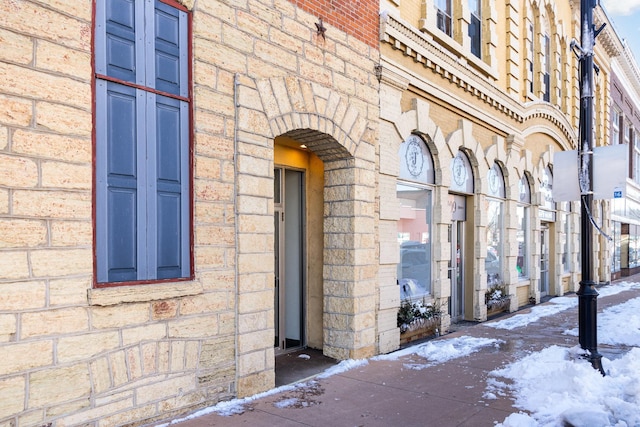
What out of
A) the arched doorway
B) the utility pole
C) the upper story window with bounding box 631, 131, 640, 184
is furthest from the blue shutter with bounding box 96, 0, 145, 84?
the upper story window with bounding box 631, 131, 640, 184

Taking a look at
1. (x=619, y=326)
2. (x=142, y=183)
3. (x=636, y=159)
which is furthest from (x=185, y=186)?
(x=636, y=159)

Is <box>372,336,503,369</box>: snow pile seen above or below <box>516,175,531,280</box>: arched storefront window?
below

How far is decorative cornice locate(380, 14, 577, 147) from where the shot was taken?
8133mm

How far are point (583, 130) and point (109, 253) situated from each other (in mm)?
6046

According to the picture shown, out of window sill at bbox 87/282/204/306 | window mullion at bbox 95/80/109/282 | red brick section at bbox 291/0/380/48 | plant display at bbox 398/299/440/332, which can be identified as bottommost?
plant display at bbox 398/299/440/332

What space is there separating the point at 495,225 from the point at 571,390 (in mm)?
7030

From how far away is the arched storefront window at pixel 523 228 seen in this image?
44.9 ft

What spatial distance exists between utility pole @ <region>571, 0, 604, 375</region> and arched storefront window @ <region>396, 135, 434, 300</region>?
2.90m

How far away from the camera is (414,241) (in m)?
9.34

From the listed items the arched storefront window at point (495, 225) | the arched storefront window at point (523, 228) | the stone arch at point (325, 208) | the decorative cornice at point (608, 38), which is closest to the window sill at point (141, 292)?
the stone arch at point (325, 208)

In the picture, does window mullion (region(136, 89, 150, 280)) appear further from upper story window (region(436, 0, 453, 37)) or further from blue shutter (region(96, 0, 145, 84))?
upper story window (region(436, 0, 453, 37))

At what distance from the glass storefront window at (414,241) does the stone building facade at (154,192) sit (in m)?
1.87

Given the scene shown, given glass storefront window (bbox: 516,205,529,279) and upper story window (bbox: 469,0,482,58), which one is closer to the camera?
upper story window (bbox: 469,0,482,58)

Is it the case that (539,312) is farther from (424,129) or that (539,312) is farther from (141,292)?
(141,292)
